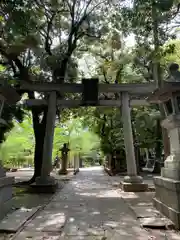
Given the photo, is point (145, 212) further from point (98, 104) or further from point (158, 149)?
point (158, 149)

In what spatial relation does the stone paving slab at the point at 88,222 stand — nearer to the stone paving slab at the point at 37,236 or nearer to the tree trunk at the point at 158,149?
the stone paving slab at the point at 37,236

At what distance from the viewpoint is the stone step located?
4.38 m

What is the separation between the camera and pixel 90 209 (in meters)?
6.18

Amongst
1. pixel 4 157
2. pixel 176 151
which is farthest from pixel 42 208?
pixel 4 157

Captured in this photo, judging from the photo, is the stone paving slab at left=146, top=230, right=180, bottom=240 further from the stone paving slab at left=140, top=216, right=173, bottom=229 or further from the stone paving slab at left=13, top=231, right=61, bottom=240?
the stone paving slab at left=13, top=231, right=61, bottom=240

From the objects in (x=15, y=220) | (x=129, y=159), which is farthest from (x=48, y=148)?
(x=15, y=220)

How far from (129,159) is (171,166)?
4896 millimetres

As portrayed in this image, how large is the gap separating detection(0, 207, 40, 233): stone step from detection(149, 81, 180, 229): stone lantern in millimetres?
2938

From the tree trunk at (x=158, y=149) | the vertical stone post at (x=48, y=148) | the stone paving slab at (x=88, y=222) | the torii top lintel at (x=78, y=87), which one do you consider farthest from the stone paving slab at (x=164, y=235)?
the tree trunk at (x=158, y=149)

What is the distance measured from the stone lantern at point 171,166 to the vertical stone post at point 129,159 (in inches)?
143

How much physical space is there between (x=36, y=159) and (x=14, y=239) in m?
7.90

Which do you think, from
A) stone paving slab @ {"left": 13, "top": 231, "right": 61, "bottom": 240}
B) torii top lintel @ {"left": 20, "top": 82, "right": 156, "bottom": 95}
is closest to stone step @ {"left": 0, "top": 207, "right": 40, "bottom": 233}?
stone paving slab @ {"left": 13, "top": 231, "right": 61, "bottom": 240}

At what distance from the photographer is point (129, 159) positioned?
9852 mm

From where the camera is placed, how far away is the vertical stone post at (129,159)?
30.7 ft
